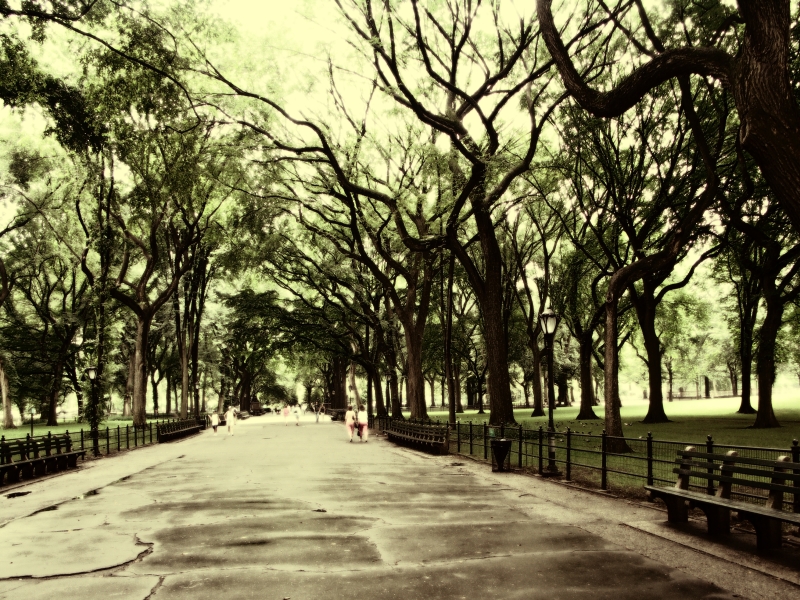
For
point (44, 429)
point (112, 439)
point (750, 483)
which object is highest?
point (750, 483)

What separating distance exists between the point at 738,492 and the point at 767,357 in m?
18.5

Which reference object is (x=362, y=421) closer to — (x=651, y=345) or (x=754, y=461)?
(x=651, y=345)

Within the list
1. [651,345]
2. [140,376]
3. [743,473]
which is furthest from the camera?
[140,376]

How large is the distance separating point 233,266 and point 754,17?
2599cm

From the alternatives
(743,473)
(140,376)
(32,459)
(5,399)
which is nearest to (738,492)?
(743,473)

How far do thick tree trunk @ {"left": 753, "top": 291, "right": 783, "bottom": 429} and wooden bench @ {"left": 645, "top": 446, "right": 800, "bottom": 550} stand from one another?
680 inches

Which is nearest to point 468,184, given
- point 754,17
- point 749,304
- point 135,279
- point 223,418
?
point 754,17

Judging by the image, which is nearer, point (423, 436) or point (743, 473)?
point (743, 473)

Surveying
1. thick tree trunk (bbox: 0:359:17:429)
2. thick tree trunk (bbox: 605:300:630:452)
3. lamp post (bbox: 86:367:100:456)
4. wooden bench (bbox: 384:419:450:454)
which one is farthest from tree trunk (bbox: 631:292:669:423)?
thick tree trunk (bbox: 0:359:17:429)

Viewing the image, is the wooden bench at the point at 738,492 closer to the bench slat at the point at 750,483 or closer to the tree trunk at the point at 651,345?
the bench slat at the point at 750,483

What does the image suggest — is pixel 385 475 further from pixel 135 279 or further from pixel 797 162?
pixel 135 279

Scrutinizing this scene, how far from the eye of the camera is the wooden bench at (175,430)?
90.5ft

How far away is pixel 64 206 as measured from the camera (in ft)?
97.8

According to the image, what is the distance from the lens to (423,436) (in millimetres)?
21391
